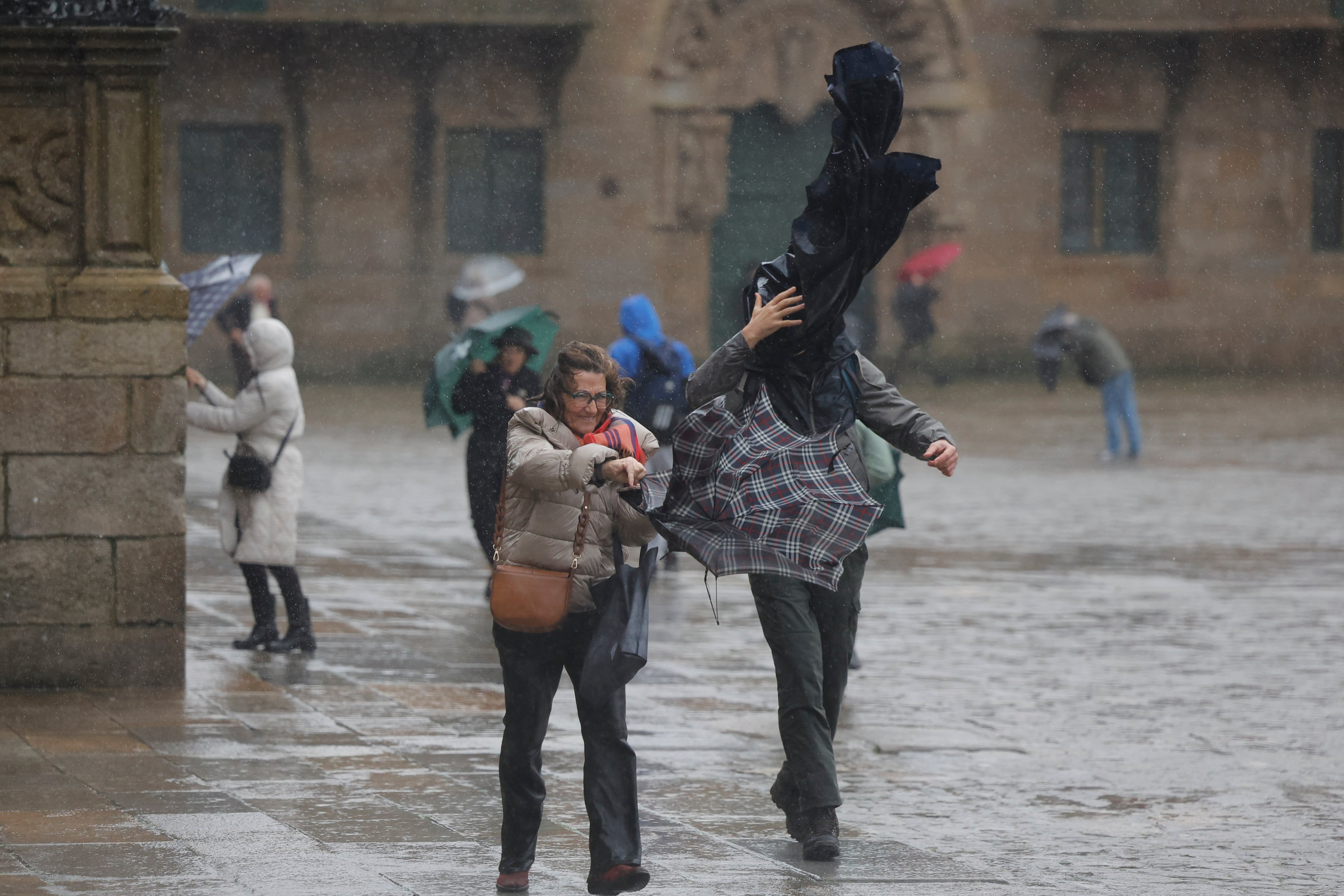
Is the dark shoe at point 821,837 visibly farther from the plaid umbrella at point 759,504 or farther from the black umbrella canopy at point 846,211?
the black umbrella canopy at point 846,211

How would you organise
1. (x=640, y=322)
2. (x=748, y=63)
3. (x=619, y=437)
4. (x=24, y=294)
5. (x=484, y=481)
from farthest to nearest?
(x=748, y=63)
(x=640, y=322)
(x=484, y=481)
(x=24, y=294)
(x=619, y=437)

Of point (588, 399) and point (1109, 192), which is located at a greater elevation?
point (1109, 192)

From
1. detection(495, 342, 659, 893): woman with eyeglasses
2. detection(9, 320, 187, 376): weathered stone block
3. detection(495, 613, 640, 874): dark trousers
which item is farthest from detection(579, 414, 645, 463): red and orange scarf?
detection(9, 320, 187, 376): weathered stone block

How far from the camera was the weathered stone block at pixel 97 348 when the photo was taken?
885 centimetres

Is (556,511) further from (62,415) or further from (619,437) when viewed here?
(62,415)

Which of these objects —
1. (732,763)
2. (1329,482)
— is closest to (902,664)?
(732,763)

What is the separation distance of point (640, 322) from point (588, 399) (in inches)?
255

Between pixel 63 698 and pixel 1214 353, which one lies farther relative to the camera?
pixel 1214 353

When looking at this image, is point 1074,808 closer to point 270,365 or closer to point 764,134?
point 270,365

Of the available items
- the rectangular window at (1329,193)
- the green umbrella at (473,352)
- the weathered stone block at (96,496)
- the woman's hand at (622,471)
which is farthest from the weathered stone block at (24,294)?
the rectangular window at (1329,193)

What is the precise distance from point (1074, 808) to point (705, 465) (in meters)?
1.81

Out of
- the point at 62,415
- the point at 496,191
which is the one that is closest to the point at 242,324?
the point at 62,415

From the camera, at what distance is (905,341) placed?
3161 centimetres

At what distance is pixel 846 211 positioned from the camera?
675 centimetres
